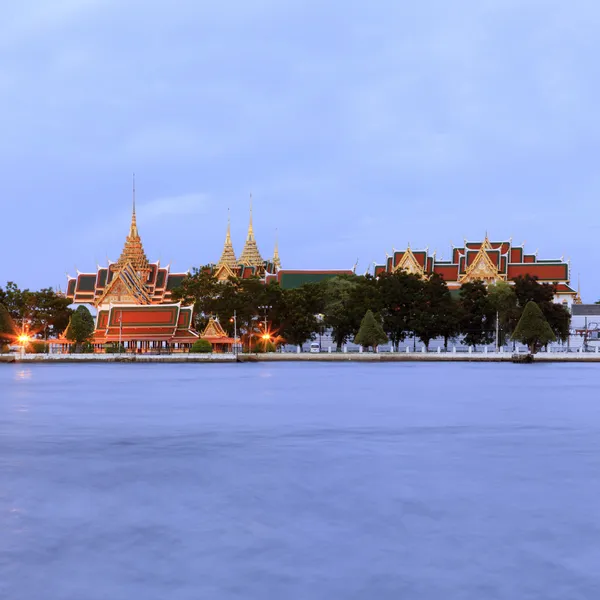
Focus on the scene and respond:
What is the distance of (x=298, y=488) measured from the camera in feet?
59.4

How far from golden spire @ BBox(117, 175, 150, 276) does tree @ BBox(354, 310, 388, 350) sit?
159 ft

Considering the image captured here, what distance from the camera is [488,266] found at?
4439 inches

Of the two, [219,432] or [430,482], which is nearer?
[430,482]

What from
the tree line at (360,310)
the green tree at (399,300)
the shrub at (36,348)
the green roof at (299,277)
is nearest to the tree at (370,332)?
the tree line at (360,310)

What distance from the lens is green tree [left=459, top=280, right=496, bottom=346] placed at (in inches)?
3314

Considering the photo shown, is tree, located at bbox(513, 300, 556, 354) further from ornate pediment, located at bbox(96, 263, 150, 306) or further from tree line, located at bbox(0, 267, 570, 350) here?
ornate pediment, located at bbox(96, 263, 150, 306)

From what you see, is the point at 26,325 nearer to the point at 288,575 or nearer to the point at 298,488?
the point at 298,488

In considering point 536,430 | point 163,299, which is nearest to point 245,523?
point 536,430

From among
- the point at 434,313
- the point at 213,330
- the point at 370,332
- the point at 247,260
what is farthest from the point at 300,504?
the point at 247,260

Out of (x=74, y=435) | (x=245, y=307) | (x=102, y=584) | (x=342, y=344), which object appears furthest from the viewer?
(x=342, y=344)

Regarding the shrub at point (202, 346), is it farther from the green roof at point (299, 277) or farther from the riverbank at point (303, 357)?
the green roof at point (299, 277)

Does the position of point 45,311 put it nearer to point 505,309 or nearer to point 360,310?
point 360,310

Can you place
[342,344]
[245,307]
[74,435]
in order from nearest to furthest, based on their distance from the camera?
[74,435] < [245,307] < [342,344]

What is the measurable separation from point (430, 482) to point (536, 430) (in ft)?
34.8
